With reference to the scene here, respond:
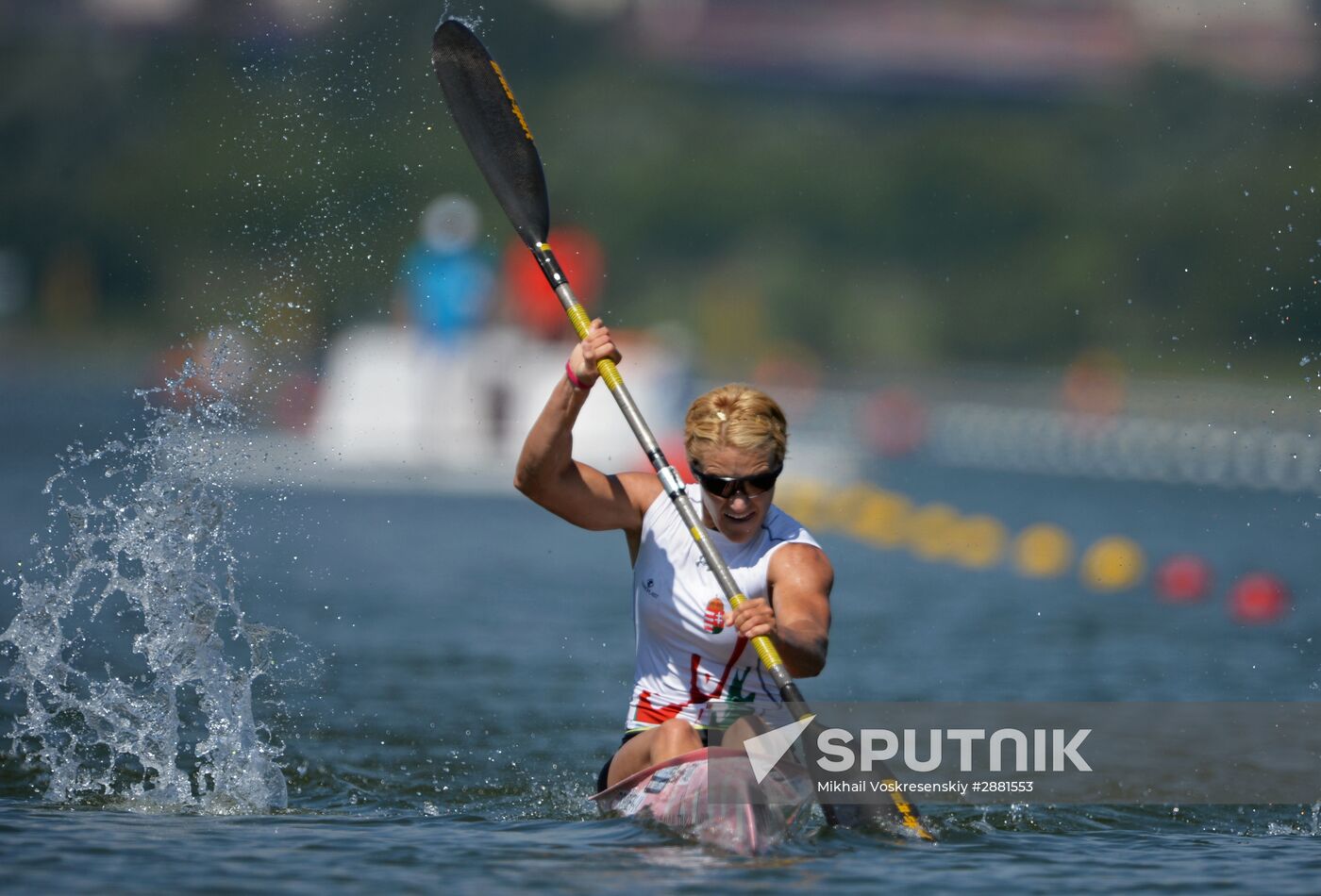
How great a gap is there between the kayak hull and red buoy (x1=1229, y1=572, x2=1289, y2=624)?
7.85 meters

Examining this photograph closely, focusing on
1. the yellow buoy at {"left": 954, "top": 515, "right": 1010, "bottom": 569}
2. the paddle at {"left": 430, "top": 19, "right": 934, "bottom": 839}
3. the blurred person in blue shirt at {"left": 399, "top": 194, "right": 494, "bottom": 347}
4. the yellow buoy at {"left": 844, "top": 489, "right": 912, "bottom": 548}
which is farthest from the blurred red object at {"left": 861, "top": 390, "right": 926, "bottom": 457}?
the paddle at {"left": 430, "top": 19, "right": 934, "bottom": 839}

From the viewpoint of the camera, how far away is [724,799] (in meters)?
5.45

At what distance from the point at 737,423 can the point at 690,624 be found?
26.8 inches

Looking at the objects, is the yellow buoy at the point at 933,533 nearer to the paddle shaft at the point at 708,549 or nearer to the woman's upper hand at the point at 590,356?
the paddle shaft at the point at 708,549

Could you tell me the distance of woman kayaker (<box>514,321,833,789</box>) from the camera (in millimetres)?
5488

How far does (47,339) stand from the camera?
127 ft

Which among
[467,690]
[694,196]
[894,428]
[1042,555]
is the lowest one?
[467,690]

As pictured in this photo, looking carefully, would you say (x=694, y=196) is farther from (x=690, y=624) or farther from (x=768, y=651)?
(x=768, y=651)

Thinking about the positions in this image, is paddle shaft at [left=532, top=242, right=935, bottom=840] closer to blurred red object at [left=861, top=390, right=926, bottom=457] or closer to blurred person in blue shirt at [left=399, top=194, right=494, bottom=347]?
blurred person in blue shirt at [left=399, top=194, right=494, bottom=347]

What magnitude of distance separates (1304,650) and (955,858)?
637 centimetres

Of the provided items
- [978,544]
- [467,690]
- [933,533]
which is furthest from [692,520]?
[933,533]

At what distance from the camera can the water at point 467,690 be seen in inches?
219

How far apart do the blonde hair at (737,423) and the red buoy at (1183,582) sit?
29.4 feet

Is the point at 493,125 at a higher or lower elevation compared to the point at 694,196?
lower
